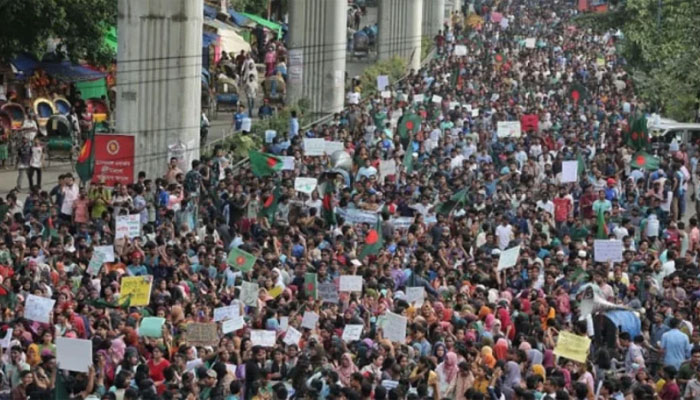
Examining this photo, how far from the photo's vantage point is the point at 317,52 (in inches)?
1692

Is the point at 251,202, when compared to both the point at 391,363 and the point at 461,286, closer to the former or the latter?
the point at 461,286

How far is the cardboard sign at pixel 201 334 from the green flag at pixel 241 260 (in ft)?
9.85

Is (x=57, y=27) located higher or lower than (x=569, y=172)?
higher

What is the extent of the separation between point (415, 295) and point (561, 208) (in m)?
6.65

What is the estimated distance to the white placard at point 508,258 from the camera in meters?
22.3

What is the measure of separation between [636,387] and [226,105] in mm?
29139

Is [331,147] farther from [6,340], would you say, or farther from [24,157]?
[6,340]

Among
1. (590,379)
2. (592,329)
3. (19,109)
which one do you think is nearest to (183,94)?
(19,109)

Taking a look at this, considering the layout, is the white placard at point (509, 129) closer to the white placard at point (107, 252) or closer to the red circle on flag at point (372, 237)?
the red circle on flag at point (372, 237)

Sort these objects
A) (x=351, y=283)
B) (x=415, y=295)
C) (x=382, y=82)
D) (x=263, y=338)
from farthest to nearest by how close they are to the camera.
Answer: (x=382, y=82), (x=351, y=283), (x=415, y=295), (x=263, y=338)

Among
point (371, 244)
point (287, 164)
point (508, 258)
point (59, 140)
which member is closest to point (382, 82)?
point (59, 140)

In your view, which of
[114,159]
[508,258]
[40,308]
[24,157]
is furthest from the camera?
[24,157]

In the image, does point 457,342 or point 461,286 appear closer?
point 457,342

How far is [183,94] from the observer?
3269 cm
